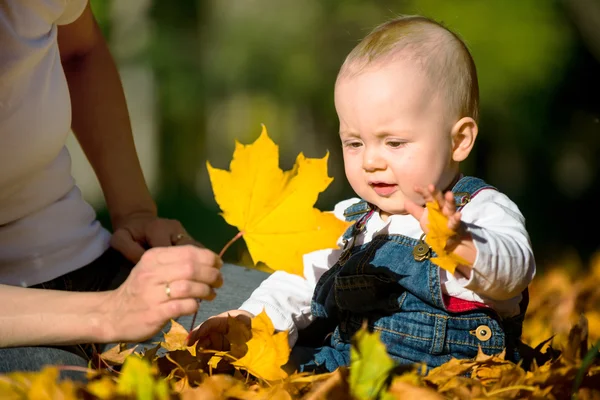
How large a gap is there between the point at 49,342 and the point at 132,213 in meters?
0.73

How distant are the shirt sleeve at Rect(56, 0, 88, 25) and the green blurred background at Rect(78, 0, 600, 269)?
7.78 ft

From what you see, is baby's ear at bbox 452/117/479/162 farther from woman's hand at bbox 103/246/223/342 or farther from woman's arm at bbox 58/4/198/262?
woman's arm at bbox 58/4/198/262

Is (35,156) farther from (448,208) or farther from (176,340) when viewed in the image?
(448,208)

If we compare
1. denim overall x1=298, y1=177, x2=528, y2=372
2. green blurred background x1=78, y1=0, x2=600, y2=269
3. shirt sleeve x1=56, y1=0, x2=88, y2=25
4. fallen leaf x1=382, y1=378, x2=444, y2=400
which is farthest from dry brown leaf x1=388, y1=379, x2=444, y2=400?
green blurred background x1=78, y1=0, x2=600, y2=269

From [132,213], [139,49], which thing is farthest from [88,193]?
[132,213]

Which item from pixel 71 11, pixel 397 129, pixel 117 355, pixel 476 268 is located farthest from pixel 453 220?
pixel 71 11

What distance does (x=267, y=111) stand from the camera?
23.0 ft

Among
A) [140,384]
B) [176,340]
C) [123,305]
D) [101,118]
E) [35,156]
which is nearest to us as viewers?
[140,384]

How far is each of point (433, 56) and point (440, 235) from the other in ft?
1.79

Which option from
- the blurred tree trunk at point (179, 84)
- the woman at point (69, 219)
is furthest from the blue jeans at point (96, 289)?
the blurred tree trunk at point (179, 84)

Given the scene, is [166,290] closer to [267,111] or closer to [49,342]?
[49,342]

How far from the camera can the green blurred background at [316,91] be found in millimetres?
5473

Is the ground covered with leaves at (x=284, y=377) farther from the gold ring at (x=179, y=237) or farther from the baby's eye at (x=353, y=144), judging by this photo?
the baby's eye at (x=353, y=144)

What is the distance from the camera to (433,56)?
5.88 feet
